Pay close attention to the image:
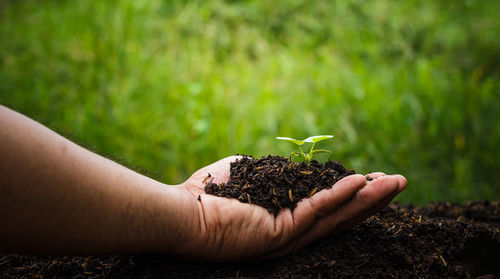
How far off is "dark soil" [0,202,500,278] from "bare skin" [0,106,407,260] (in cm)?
5

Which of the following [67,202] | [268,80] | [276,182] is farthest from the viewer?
[268,80]

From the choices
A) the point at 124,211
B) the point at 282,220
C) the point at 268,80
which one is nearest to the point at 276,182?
the point at 282,220

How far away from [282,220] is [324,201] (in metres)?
0.16

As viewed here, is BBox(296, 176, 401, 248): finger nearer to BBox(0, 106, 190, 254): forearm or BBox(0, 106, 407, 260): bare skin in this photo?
BBox(0, 106, 407, 260): bare skin

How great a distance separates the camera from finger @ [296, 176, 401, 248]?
4.15 feet

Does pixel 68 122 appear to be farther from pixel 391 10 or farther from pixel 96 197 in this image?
pixel 391 10

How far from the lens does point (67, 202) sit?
1085mm

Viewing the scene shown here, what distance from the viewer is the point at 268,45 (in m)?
4.62

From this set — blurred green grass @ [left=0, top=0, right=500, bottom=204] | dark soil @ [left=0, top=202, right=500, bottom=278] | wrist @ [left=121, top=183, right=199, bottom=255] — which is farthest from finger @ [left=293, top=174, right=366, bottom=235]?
blurred green grass @ [left=0, top=0, right=500, bottom=204]

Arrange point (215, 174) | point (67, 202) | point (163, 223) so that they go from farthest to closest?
point (215, 174), point (163, 223), point (67, 202)

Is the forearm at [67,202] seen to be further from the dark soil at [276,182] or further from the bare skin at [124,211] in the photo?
the dark soil at [276,182]

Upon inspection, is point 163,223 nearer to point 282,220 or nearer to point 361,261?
point 282,220

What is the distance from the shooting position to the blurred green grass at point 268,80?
3.43 metres

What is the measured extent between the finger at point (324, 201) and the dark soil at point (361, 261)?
13 cm
